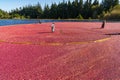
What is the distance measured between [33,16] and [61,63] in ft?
495

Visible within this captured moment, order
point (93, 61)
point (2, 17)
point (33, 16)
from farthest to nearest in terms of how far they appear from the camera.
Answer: point (33, 16), point (2, 17), point (93, 61)

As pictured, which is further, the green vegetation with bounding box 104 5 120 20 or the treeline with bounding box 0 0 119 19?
the treeline with bounding box 0 0 119 19

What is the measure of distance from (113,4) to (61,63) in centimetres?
11767

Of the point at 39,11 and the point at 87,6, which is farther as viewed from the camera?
the point at 39,11

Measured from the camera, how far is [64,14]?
13275 cm

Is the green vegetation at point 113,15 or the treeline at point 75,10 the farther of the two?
the treeline at point 75,10

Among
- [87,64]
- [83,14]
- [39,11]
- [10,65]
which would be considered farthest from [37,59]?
[39,11]

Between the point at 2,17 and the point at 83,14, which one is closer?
the point at 83,14

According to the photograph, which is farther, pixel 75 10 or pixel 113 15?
pixel 75 10

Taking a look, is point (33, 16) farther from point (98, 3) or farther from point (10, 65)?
point (10, 65)

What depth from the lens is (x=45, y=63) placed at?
38.1 ft

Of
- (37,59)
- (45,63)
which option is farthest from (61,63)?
(37,59)

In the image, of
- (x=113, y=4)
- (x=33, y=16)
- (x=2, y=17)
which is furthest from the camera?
(x=33, y=16)

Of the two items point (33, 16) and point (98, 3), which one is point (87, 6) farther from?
point (33, 16)
